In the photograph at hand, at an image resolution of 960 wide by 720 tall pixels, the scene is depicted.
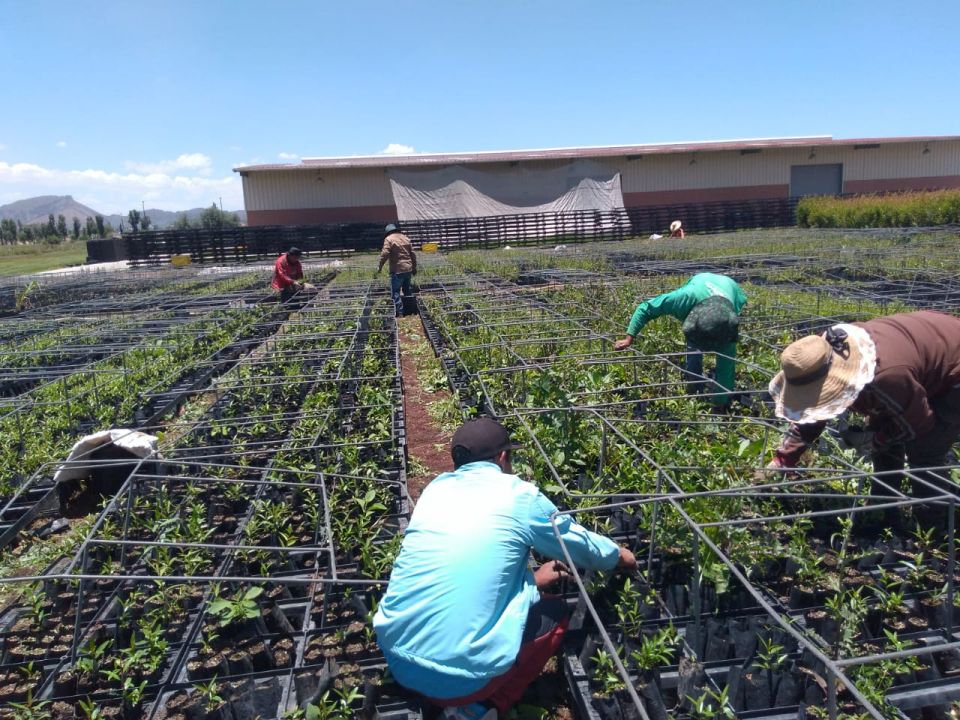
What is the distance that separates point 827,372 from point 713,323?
2.14 m

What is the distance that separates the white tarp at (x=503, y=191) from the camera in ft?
95.9

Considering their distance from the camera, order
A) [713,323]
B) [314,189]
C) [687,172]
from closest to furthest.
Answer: [713,323]
[314,189]
[687,172]

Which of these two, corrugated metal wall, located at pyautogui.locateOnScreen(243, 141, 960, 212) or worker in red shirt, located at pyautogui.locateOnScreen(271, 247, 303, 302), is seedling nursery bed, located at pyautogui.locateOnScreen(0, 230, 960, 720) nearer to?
worker in red shirt, located at pyautogui.locateOnScreen(271, 247, 303, 302)

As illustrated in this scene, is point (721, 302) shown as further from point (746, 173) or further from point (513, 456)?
point (746, 173)

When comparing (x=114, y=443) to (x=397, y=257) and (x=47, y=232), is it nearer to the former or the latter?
(x=397, y=257)

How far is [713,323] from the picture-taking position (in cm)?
522

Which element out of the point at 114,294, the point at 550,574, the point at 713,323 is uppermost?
the point at 713,323

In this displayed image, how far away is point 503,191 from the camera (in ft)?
98.6

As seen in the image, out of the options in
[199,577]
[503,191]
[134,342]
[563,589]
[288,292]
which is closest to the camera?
[199,577]

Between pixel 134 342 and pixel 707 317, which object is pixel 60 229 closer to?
pixel 134 342

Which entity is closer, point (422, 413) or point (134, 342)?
point (422, 413)

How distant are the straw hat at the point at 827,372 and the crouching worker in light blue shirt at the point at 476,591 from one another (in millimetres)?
1106

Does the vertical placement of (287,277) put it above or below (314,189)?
below

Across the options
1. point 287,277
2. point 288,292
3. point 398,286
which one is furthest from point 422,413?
point 288,292
